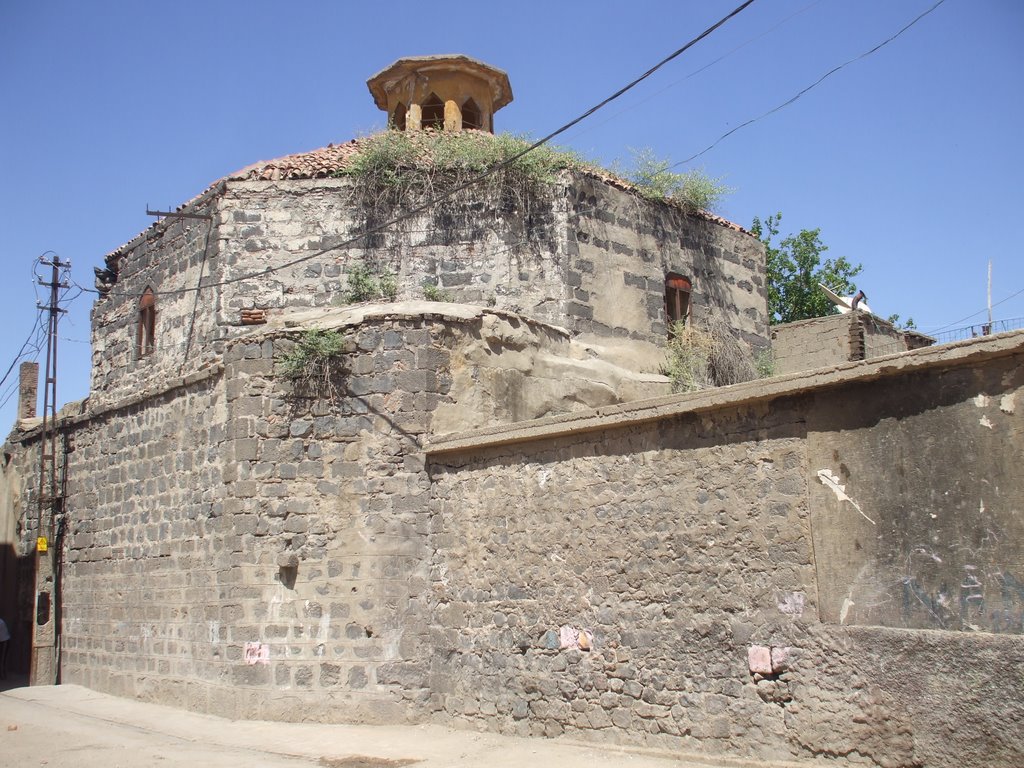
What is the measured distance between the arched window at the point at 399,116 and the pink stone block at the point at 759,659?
12.6 meters

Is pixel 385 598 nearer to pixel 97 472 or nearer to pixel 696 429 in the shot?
pixel 696 429

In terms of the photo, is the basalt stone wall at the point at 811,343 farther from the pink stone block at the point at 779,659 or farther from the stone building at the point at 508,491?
the pink stone block at the point at 779,659

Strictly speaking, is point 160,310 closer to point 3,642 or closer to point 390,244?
point 390,244

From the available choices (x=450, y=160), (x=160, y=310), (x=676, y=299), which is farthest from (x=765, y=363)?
(x=160, y=310)

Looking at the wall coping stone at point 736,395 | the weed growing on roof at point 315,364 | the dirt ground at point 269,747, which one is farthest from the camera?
the weed growing on roof at point 315,364

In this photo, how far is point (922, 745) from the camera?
6801 millimetres

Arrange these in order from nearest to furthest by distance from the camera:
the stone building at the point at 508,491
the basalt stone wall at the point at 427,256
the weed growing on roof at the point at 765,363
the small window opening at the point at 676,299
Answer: the stone building at the point at 508,491
the basalt stone wall at the point at 427,256
the small window opening at the point at 676,299
the weed growing on roof at the point at 765,363

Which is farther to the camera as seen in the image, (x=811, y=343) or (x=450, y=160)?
(x=811, y=343)

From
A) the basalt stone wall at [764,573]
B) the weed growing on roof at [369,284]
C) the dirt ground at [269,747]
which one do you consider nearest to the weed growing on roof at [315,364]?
the basalt stone wall at [764,573]

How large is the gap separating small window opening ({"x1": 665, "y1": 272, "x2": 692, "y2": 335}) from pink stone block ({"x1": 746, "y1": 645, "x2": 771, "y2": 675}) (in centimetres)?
846

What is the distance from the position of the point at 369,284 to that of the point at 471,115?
5.33 m

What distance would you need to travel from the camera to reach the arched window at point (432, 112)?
17.9m

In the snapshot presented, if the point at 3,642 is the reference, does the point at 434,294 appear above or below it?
above

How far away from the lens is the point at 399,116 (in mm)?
18016
